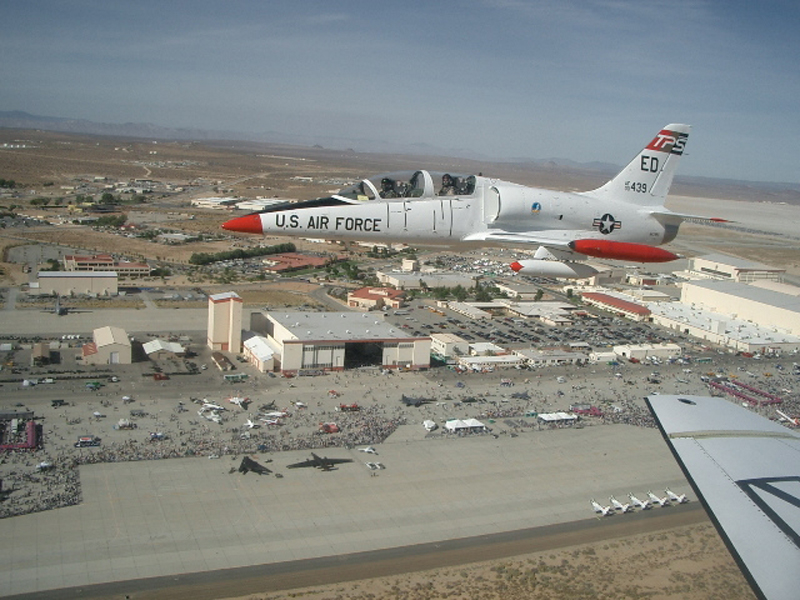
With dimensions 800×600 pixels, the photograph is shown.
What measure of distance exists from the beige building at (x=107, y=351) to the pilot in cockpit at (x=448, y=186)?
611 inches

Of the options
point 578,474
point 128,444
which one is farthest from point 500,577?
point 128,444

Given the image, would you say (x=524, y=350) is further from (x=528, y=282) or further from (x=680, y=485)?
(x=528, y=282)

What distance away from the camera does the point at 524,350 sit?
84.9 ft

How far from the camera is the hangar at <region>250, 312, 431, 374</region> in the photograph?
22250 millimetres

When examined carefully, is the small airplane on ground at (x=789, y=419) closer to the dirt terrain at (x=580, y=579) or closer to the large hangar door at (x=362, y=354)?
the dirt terrain at (x=580, y=579)

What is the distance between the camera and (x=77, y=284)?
31016mm

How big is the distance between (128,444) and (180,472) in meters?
2.04

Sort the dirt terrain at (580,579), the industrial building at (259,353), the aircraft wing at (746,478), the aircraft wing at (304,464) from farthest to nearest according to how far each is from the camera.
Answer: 1. the industrial building at (259,353)
2. the aircraft wing at (304,464)
3. the dirt terrain at (580,579)
4. the aircraft wing at (746,478)

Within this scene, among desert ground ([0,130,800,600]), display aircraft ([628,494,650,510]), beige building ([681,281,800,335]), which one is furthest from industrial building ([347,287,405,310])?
display aircraft ([628,494,650,510])

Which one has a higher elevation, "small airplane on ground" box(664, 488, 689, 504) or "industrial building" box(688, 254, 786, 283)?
"industrial building" box(688, 254, 786, 283)

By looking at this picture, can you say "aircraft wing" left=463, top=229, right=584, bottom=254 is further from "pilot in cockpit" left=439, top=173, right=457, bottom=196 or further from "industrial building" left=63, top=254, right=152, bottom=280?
"industrial building" left=63, top=254, right=152, bottom=280

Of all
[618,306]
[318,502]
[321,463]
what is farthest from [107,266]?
[618,306]

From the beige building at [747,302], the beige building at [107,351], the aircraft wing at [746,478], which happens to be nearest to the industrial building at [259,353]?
the beige building at [107,351]

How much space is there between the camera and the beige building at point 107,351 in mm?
21859
